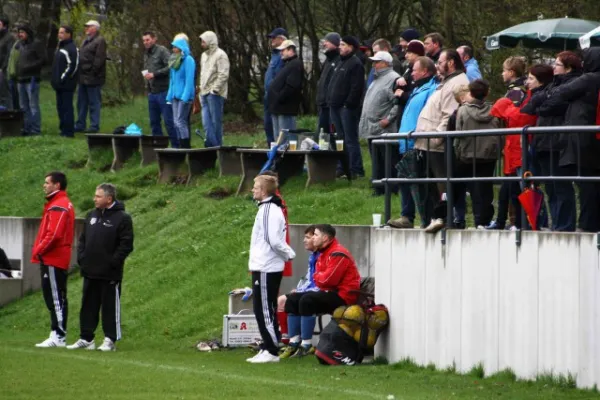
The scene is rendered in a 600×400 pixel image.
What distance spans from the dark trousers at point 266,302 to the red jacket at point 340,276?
0.55m

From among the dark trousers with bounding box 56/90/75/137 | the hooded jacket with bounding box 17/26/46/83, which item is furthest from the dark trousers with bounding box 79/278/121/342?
the hooded jacket with bounding box 17/26/46/83

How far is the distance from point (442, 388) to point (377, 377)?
0.97 meters

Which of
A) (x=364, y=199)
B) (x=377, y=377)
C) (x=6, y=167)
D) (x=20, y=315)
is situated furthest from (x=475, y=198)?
(x=6, y=167)

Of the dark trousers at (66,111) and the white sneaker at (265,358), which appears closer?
the white sneaker at (265,358)

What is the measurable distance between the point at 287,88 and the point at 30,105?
9896 millimetres

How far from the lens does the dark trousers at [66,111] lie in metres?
29.6

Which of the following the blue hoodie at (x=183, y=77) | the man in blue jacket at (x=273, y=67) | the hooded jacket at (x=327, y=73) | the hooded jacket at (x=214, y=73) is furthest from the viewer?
the blue hoodie at (x=183, y=77)

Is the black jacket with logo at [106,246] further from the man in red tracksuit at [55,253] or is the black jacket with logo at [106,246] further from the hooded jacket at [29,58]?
the hooded jacket at [29,58]

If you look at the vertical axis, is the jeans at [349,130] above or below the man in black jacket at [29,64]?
below

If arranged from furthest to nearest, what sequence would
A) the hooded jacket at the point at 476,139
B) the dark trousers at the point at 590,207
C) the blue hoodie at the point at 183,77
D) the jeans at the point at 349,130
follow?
the blue hoodie at the point at 183,77 < the jeans at the point at 349,130 < the hooded jacket at the point at 476,139 < the dark trousers at the point at 590,207

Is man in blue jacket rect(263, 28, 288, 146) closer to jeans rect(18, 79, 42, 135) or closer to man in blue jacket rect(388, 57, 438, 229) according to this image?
man in blue jacket rect(388, 57, 438, 229)

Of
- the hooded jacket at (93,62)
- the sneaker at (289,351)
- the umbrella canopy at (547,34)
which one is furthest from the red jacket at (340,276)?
the hooded jacket at (93,62)

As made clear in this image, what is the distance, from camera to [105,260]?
1691 cm

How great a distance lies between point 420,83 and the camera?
17297 mm
